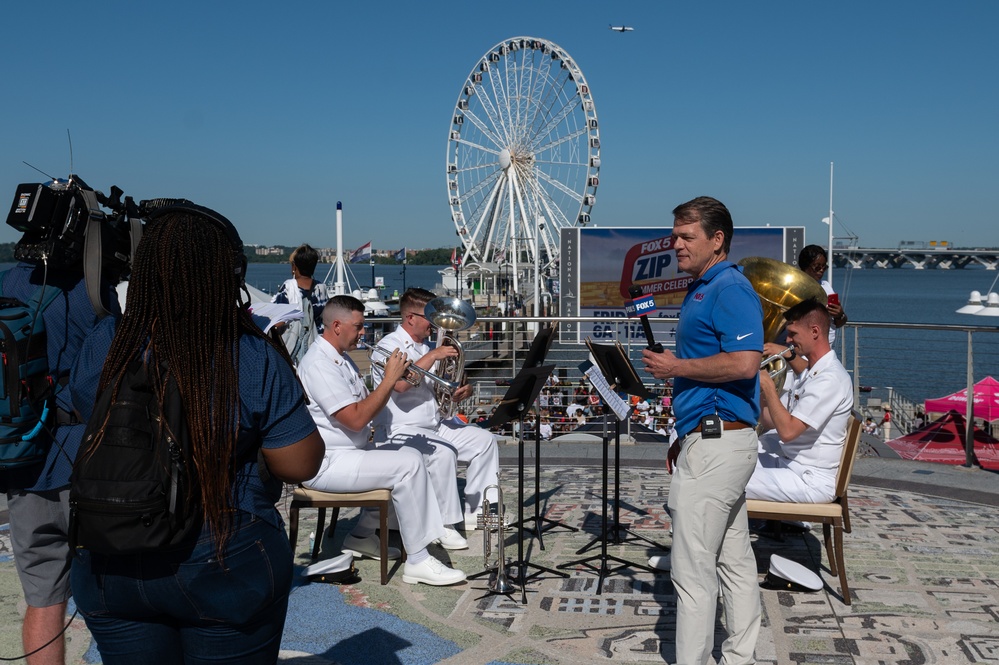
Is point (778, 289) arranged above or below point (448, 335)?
above

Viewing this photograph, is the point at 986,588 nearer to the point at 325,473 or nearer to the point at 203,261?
the point at 325,473

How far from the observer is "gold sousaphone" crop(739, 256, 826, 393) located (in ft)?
14.7

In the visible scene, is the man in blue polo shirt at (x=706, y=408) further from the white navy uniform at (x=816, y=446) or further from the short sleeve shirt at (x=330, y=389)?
the short sleeve shirt at (x=330, y=389)

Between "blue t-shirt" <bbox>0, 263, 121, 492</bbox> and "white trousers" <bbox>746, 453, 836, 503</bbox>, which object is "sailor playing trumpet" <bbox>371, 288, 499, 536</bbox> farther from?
"blue t-shirt" <bbox>0, 263, 121, 492</bbox>

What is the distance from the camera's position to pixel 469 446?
5.24 m

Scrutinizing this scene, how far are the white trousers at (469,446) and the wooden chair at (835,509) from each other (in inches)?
64.8

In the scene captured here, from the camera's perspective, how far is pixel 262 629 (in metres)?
1.82

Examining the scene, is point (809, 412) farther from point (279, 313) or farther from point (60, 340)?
point (60, 340)

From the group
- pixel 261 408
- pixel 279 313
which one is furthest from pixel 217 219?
pixel 279 313

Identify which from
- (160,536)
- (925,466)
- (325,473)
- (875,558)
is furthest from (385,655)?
(925,466)

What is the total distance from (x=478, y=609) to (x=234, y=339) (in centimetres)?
256

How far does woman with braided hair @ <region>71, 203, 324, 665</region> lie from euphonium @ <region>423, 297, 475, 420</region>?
2639 mm

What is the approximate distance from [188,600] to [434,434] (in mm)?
3466

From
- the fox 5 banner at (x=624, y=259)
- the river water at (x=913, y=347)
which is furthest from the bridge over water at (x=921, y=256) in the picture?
the fox 5 banner at (x=624, y=259)
